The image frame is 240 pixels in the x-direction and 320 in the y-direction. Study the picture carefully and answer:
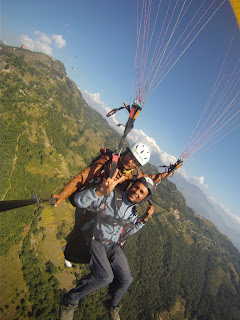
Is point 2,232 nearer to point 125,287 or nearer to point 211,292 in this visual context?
point 125,287

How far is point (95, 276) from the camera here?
13.5 ft

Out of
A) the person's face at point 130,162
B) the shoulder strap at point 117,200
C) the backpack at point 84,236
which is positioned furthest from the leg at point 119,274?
the person's face at point 130,162

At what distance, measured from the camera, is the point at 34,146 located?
96.1m

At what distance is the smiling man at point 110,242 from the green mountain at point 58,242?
74575mm

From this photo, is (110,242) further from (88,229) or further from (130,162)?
(130,162)

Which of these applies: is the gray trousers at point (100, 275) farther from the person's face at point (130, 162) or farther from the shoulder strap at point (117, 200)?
the person's face at point (130, 162)

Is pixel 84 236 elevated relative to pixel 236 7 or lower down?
lower down

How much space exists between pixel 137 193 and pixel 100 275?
2.04m

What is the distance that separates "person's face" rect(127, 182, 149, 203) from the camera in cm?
422

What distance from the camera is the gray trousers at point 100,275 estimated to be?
13.3 ft

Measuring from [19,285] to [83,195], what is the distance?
3281 inches

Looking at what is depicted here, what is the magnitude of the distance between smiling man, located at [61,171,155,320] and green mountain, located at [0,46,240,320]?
7458 centimetres

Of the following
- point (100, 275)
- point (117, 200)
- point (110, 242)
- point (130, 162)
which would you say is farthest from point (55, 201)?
point (130, 162)

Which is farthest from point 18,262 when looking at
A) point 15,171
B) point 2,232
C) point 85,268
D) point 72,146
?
point 72,146
